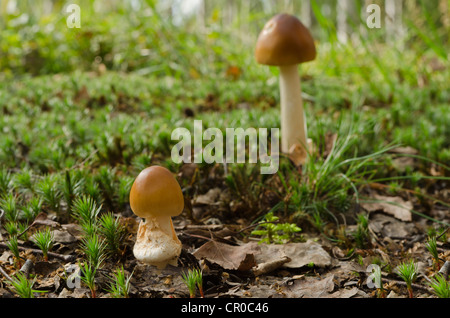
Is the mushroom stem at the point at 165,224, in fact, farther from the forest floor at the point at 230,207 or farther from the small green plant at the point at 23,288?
the small green plant at the point at 23,288

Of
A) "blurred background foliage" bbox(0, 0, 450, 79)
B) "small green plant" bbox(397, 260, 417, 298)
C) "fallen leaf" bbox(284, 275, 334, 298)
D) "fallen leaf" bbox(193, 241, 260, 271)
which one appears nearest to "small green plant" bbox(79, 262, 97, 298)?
"fallen leaf" bbox(193, 241, 260, 271)

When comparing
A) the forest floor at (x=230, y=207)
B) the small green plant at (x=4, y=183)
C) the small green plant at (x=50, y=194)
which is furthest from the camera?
the small green plant at (x=4, y=183)

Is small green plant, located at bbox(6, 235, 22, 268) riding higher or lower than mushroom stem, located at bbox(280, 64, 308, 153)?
lower

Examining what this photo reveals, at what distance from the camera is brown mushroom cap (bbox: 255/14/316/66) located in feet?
10.7

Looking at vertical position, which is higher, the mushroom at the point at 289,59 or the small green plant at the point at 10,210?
the mushroom at the point at 289,59

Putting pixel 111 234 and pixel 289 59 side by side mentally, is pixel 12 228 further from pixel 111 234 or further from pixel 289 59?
pixel 289 59

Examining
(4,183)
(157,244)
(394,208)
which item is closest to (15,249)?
(157,244)

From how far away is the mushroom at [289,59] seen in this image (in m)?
3.28

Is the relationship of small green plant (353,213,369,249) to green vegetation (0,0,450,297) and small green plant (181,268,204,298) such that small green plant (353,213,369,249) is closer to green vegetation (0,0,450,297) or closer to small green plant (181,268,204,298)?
green vegetation (0,0,450,297)

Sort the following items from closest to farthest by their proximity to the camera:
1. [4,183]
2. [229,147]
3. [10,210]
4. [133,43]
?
[10,210] → [4,183] → [229,147] → [133,43]

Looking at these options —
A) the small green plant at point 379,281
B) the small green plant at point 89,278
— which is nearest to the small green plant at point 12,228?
the small green plant at point 89,278

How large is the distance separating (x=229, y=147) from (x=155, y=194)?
1.56 m

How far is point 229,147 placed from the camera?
11.8 feet

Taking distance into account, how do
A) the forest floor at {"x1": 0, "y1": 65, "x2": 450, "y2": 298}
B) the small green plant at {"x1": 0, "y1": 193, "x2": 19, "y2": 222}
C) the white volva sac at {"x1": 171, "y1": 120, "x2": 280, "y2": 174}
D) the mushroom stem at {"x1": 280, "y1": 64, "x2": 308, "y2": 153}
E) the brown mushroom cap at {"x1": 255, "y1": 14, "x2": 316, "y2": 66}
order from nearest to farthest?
the forest floor at {"x1": 0, "y1": 65, "x2": 450, "y2": 298} → the small green plant at {"x1": 0, "y1": 193, "x2": 19, "y2": 222} → the brown mushroom cap at {"x1": 255, "y1": 14, "x2": 316, "y2": 66} → the white volva sac at {"x1": 171, "y1": 120, "x2": 280, "y2": 174} → the mushroom stem at {"x1": 280, "y1": 64, "x2": 308, "y2": 153}
